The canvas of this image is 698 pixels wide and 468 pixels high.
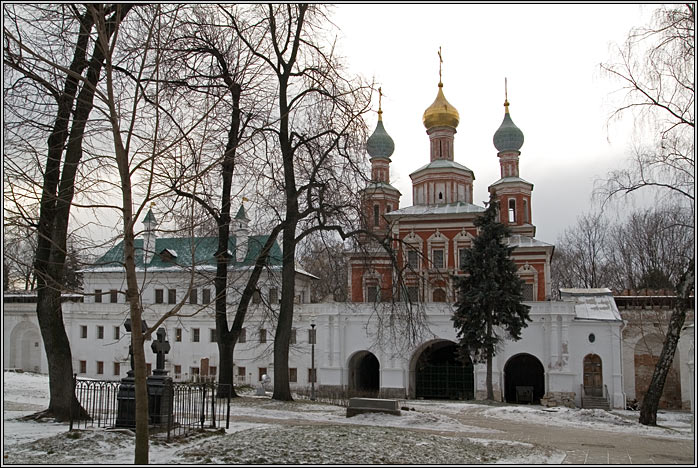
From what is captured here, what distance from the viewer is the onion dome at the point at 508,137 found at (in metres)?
47.2

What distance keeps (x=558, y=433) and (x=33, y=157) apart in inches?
500

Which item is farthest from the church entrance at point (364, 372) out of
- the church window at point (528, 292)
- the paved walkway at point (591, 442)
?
the paved walkway at point (591, 442)

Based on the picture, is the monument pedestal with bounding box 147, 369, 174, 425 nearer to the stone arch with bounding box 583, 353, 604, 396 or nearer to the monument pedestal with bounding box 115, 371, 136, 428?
the monument pedestal with bounding box 115, 371, 136, 428

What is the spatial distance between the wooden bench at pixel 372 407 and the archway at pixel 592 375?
20546 millimetres

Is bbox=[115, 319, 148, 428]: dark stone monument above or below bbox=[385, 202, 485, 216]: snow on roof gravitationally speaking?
below

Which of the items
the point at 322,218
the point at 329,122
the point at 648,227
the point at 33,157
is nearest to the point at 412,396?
the point at 322,218

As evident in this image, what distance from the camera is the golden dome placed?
4759 cm

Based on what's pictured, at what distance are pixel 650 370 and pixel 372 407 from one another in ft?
77.9

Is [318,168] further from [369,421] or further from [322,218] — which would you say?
[369,421]

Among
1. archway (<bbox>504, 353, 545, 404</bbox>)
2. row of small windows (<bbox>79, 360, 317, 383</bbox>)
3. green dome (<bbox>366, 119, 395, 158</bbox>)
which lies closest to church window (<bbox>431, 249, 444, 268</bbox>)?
archway (<bbox>504, 353, 545, 404</bbox>)

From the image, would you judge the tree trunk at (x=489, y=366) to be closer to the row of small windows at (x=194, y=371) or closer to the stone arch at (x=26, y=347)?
the row of small windows at (x=194, y=371)

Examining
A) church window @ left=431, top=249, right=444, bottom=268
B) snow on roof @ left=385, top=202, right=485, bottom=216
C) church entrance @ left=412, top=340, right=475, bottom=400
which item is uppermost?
snow on roof @ left=385, top=202, right=485, bottom=216

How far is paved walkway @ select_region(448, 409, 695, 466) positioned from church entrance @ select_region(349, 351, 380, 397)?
63.7ft

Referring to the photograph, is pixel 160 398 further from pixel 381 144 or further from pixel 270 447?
pixel 381 144
